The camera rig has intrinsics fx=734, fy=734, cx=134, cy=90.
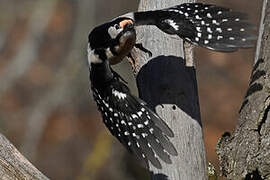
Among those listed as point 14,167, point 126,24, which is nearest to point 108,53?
point 126,24

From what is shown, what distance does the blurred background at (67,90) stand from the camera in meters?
7.05

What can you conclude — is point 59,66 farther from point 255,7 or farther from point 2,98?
point 255,7

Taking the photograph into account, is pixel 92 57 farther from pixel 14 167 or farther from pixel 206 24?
pixel 14 167

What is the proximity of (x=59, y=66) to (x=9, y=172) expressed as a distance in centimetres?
559

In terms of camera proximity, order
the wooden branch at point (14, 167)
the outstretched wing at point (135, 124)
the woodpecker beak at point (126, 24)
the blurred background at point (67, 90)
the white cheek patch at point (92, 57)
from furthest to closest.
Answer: the blurred background at point (67, 90), the white cheek patch at point (92, 57), the woodpecker beak at point (126, 24), the outstretched wing at point (135, 124), the wooden branch at point (14, 167)

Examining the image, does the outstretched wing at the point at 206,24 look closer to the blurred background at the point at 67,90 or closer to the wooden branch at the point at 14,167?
the wooden branch at the point at 14,167

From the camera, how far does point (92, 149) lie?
7.53m

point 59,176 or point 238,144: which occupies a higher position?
point 238,144

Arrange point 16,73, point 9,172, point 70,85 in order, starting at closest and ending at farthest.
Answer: point 9,172
point 70,85
point 16,73

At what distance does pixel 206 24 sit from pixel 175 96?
33 centimetres

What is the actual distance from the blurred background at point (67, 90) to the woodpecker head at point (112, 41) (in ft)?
8.29

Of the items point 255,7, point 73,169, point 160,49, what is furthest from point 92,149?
point 160,49

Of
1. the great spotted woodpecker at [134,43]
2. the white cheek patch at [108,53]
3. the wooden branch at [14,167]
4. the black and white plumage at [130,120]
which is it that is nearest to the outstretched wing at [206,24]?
the great spotted woodpecker at [134,43]

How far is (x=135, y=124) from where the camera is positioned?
2.99 m
